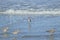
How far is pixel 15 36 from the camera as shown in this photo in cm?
320

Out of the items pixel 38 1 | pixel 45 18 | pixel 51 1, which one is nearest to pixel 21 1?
pixel 38 1

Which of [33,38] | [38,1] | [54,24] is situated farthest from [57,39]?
[38,1]

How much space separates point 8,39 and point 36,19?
195cm

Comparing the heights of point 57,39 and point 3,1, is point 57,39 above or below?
below

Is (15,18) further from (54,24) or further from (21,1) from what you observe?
(21,1)

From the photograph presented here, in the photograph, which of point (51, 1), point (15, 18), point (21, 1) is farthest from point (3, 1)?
point (15, 18)

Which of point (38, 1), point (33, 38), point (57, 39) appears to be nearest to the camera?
point (33, 38)

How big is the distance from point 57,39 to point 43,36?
0.28 meters

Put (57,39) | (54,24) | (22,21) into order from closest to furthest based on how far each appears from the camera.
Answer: (57,39) < (54,24) < (22,21)

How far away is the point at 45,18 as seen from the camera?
520 cm

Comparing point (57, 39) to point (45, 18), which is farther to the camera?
point (45, 18)

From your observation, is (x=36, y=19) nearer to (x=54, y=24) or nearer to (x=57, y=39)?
(x=54, y=24)

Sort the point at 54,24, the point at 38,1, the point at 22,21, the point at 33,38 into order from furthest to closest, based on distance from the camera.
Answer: the point at 38,1, the point at 22,21, the point at 54,24, the point at 33,38

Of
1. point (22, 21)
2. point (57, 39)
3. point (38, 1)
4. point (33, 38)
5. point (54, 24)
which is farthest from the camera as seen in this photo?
point (38, 1)
